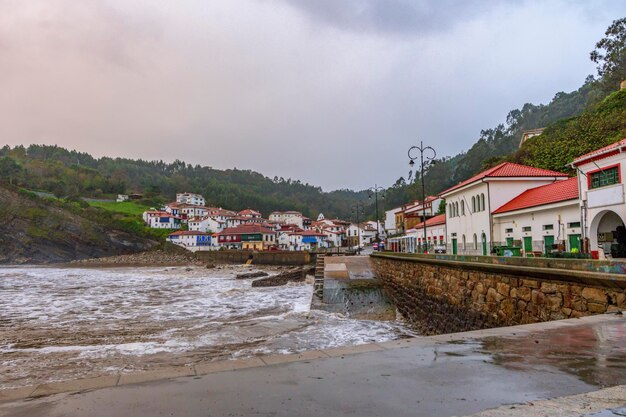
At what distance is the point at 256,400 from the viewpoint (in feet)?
11.8

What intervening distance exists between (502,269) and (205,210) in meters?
137

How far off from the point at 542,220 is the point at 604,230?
14.6ft

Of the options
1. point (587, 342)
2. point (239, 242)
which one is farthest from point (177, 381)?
point (239, 242)

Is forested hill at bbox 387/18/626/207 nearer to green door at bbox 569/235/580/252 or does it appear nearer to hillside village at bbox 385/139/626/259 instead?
hillside village at bbox 385/139/626/259

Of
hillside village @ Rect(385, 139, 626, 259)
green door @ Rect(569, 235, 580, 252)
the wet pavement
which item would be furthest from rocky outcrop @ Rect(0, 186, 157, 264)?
the wet pavement

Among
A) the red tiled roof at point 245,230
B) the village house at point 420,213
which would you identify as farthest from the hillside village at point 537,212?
the red tiled roof at point 245,230

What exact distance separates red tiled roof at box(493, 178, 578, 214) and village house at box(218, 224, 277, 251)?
245 feet

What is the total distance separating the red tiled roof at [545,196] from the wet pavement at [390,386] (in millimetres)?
18906

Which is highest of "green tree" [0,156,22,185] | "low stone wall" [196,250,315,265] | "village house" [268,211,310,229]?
"green tree" [0,156,22,185]

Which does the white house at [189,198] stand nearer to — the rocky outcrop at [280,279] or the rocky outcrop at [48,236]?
the rocky outcrop at [48,236]

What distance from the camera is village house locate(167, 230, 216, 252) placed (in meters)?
104

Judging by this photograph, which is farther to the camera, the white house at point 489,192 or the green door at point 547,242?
the white house at point 489,192

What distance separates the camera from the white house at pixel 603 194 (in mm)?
17466

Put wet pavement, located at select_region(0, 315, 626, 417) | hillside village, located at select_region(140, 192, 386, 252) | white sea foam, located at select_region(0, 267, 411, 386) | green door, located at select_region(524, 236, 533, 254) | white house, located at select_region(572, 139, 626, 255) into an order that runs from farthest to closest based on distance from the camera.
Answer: hillside village, located at select_region(140, 192, 386, 252) → green door, located at select_region(524, 236, 533, 254) → white house, located at select_region(572, 139, 626, 255) → white sea foam, located at select_region(0, 267, 411, 386) → wet pavement, located at select_region(0, 315, 626, 417)
